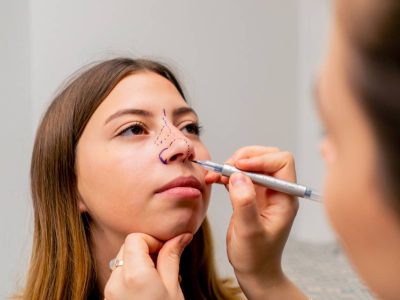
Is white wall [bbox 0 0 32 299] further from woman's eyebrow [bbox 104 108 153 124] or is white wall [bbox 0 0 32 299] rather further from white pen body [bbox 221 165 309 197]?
white pen body [bbox 221 165 309 197]

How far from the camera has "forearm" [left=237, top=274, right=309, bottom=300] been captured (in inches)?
32.2

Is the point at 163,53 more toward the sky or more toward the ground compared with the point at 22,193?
more toward the sky

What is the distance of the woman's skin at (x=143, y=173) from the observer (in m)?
0.77

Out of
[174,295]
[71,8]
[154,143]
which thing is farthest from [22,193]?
[174,295]

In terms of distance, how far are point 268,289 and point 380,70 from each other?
560mm

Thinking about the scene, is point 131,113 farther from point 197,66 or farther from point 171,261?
point 197,66

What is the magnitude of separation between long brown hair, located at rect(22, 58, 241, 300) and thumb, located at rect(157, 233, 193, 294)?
0.64ft

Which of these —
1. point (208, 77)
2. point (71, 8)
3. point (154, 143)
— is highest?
point (71, 8)

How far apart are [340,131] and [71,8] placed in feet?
3.13

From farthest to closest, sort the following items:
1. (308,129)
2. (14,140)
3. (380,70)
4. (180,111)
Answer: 1. (308,129)
2. (14,140)
3. (180,111)
4. (380,70)

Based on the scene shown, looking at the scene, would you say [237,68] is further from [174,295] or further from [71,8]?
[174,295]

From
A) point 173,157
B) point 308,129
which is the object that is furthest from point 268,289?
point 308,129

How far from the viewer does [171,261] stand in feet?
2.43

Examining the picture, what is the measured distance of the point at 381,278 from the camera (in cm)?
39
